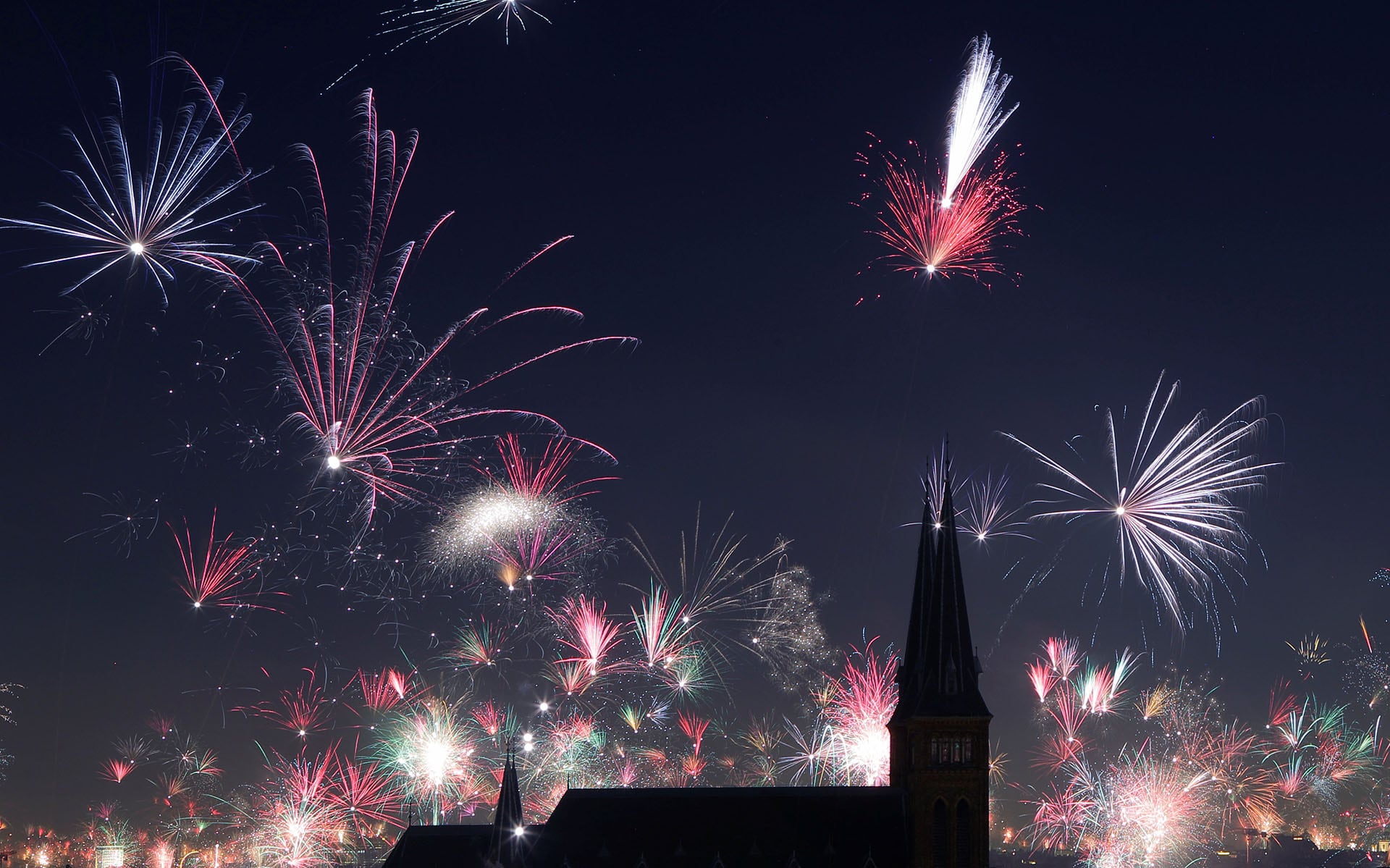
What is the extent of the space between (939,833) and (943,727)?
226 inches

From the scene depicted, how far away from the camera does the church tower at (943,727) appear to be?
7456 cm

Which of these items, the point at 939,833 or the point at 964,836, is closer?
the point at 964,836

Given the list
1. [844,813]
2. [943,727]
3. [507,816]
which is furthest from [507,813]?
[943,727]

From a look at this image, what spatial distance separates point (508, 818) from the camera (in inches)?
3078

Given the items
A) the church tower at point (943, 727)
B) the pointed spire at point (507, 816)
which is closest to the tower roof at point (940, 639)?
the church tower at point (943, 727)

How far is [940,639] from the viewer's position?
77062 mm

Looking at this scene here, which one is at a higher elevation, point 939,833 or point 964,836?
point 939,833

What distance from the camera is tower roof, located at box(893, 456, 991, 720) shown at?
7600 centimetres

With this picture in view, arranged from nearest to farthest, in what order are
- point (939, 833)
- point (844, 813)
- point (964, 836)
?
1. point (964, 836)
2. point (939, 833)
3. point (844, 813)

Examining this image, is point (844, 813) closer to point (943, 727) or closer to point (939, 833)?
point (939, 833)

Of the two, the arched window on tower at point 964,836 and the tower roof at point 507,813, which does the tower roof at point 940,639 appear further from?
the tower roof at point 507,813

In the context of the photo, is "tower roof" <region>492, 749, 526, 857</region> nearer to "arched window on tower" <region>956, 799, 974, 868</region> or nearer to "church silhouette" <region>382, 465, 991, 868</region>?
"church silhouette" <region>382, 465, 991, 868</region>

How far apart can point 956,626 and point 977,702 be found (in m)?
4.46

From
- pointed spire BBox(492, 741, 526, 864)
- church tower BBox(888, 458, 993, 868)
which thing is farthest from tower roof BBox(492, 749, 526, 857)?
church tower BBox(888, 458, 993, 868)
